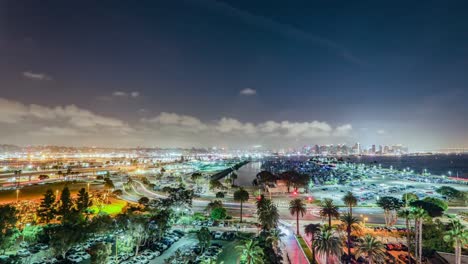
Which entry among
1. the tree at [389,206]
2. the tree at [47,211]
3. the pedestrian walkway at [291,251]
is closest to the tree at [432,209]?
the tree at [389,206]

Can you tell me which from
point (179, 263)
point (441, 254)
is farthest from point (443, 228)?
point (179, 263)

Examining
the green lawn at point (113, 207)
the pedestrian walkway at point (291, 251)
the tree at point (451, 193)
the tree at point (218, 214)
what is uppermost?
the tree at point (451, 193)

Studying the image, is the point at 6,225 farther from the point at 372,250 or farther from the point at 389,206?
the point at 389,206

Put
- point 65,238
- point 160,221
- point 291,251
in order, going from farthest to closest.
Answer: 1. point 160,221
2. point 291,251
3. point 65,238

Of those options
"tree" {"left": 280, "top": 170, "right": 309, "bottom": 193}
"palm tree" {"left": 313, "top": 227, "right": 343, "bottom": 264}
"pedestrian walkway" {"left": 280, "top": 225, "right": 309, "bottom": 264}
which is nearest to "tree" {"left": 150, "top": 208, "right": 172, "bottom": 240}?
"pedestrian walkway" {"left": 280, "top": 225, "right": 309, "bottom": 264}

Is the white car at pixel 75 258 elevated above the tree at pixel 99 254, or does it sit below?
below

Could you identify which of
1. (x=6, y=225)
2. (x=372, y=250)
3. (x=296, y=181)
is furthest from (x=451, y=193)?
(x=6, y=225)

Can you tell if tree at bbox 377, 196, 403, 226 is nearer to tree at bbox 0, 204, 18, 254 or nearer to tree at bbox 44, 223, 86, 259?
tree at bbox 44, 223, 86, 259

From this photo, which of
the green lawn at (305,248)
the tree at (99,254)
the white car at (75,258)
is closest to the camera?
the tree at (99,254)

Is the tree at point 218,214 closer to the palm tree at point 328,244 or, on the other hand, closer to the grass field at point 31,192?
the palm tree at point 328,244

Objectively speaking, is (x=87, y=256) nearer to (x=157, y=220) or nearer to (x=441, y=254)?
(x=157, y=220)
